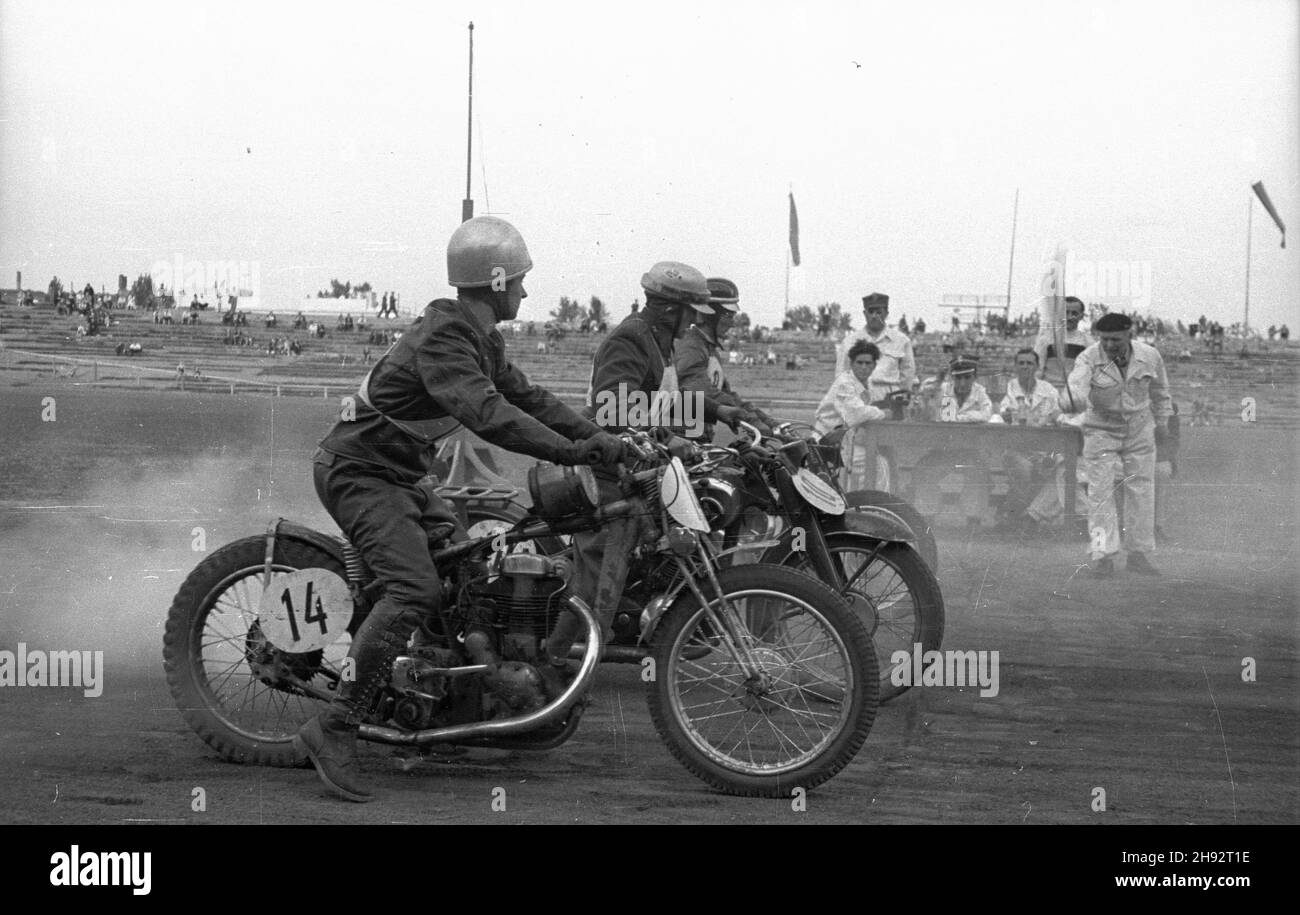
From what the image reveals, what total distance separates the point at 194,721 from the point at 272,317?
266 inches

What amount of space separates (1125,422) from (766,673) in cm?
727

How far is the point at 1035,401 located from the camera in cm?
1366

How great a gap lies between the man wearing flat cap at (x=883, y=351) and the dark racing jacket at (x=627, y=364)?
20.3ft

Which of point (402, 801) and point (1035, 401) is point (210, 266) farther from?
point (1035, 401)

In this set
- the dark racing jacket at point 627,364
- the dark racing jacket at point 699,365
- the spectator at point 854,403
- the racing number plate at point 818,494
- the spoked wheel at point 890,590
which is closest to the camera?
the racing number plate at point 818,494

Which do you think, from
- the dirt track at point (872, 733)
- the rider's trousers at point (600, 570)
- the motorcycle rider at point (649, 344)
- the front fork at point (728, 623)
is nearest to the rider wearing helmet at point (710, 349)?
the motorcycle rider at point (649, 344)

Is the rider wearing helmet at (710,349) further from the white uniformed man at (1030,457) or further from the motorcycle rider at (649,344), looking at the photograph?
the white uniformed man at (1030,457)

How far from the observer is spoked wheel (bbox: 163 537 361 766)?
5.28 m

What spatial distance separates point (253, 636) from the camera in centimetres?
535

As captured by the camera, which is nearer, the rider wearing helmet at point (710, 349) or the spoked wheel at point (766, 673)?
the spoked wheel at point (766, 673)

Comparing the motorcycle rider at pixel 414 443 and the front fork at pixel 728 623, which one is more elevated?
the motorcycle rider at pixel 414 443

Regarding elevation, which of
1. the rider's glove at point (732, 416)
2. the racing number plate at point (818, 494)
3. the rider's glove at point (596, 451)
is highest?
the rider's glove at point (732, 416)

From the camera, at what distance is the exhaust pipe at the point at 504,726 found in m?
5.00
